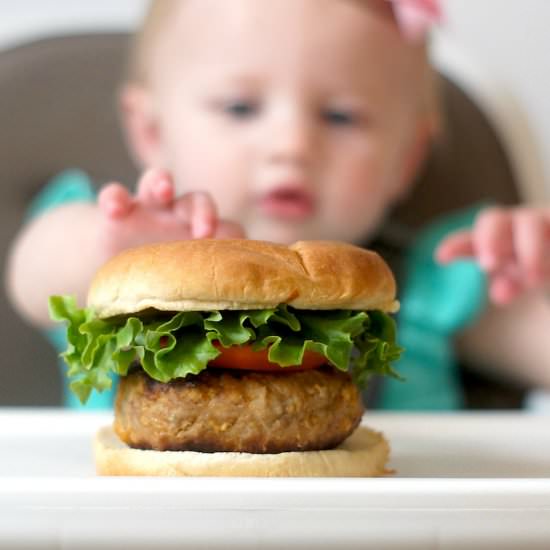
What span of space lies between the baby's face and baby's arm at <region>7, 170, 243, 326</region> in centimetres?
29

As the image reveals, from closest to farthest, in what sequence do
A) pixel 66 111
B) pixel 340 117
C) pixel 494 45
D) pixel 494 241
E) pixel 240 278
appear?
pixel 240 278
pixel 494 241
pixel 340 117
pixel 66 111
pixel 494 45

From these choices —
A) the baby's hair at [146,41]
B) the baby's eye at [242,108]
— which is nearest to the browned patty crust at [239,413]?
the baby's eye at [242,108]

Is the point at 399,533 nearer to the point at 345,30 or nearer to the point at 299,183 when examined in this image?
the point at 299,183

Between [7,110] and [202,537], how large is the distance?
1.62m

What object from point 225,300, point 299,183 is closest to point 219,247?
point 225,300

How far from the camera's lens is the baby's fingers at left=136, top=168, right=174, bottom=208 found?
1.06 metres

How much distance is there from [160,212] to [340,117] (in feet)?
3.08

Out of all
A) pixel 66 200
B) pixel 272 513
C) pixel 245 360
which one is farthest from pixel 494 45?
pixel 272 513

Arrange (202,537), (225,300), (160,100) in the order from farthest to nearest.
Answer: (160,100)
(225,300)
(202,537)

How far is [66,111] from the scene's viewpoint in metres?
2.09

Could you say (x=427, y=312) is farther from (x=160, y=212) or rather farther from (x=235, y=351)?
(x=235, y=351)

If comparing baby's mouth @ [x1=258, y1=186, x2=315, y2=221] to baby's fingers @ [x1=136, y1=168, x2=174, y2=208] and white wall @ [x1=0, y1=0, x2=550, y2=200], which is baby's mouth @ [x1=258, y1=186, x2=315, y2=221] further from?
baby's fingers @ [x1=136, y1=168, x2=174, y2=208]

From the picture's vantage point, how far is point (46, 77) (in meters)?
2.10

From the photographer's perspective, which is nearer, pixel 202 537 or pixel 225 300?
pixel 202 537
